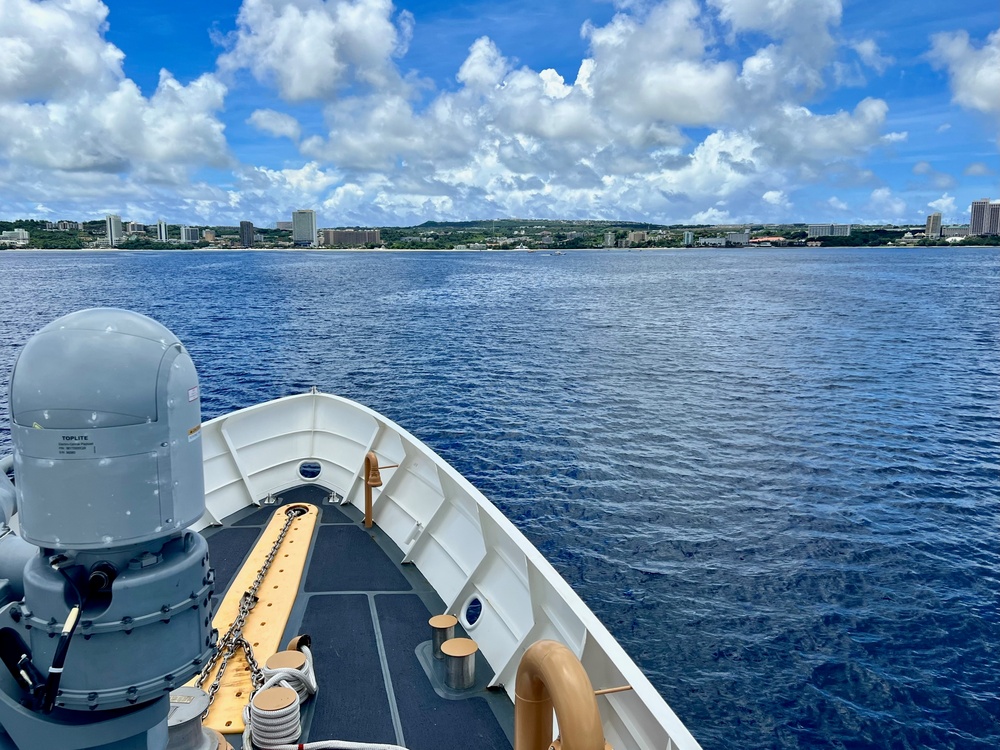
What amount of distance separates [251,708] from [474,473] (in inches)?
573

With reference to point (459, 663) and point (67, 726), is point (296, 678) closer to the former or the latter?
point (459, 663)

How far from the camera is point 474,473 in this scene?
63.5 ft

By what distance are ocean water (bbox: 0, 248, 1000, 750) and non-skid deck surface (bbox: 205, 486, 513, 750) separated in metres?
5.16

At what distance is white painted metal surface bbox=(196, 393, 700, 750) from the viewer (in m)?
4.62

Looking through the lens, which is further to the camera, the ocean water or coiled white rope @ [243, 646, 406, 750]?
the ocean water

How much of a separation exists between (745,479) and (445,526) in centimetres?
1256

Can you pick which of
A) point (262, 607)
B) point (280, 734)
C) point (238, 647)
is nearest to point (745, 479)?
point (262, 607)

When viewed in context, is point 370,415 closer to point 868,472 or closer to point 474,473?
point 474,473

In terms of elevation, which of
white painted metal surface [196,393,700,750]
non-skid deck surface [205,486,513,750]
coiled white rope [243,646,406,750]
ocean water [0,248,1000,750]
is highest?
white painted metal surface [196,393,700,750]

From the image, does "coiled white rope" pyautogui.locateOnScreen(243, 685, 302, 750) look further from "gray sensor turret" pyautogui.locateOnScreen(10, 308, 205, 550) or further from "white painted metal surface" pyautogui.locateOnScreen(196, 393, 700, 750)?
"gray sensor turret" pyautogui.locateOnScreen(10, 308, 205, 550)

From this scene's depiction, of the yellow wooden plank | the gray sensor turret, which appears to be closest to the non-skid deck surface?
the yellow wooden plank

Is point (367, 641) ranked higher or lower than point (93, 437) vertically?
lower

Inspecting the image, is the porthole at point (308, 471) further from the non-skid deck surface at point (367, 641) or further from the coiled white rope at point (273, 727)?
the coiled white rope at point (273, 727)

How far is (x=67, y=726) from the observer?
3.07 metres
